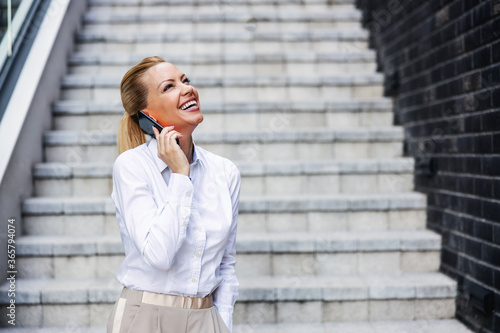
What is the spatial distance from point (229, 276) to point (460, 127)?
6.49ft

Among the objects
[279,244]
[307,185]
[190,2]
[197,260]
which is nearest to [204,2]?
[190,2]

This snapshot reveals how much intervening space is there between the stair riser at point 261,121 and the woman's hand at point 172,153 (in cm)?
236

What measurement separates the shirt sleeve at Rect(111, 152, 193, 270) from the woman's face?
0.16 metres

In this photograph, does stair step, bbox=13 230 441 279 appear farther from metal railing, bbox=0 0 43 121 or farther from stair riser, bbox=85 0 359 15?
stair riser, bbox=85 0 359 15

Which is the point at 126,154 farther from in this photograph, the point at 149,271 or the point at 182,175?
the point at 149,271

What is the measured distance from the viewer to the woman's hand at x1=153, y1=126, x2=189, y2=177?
4.60ft

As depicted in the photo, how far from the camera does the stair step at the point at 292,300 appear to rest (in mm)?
2713

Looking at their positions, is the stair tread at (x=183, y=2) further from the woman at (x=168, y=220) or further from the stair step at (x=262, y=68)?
the woman at (x=168, y=220)

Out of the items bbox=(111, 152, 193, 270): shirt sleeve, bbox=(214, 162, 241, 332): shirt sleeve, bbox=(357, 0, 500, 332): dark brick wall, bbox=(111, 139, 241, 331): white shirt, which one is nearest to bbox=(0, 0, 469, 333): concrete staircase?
bbox=(357, 0, 500, 332): dark brick wall

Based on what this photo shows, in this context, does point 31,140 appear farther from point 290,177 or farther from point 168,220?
point 168,220

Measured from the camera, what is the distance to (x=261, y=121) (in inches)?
152

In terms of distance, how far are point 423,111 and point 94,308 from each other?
2580mm

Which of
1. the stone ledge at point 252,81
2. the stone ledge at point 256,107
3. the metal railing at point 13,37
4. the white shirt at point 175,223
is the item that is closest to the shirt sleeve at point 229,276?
the white shirt at point 175,223

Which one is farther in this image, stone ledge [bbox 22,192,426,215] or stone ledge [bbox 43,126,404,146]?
stone ledge [bbox 43,126,404,146]
